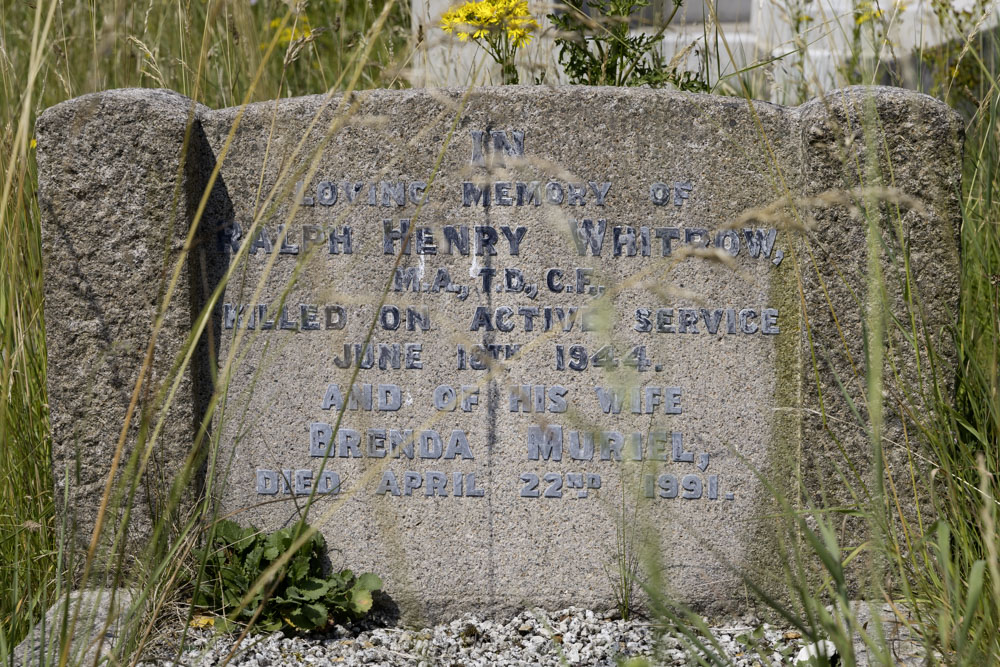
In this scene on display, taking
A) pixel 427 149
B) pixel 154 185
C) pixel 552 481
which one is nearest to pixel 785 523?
pixel 552 481

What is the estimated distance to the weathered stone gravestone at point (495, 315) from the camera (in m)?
2.14

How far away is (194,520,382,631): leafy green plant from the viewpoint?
84.3 inches

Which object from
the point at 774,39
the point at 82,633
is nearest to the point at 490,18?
the point at 82,633

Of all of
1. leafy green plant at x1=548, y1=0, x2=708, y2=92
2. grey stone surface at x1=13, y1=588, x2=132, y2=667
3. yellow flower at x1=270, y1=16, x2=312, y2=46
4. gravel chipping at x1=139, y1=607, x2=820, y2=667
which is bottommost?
gravel chipping at x1=139, y1=607, x2=820, y2=667

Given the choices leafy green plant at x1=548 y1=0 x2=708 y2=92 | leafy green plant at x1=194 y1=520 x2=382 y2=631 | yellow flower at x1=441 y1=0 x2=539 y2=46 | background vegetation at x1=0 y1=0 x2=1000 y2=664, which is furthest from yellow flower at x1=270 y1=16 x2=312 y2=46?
leafy green plant at x1=194 y1=520 x2=382 y2=631

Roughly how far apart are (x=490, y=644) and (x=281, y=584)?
50 cm

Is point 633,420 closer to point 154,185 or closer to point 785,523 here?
point 785,523

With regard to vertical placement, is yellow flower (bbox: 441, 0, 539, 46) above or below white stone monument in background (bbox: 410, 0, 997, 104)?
below

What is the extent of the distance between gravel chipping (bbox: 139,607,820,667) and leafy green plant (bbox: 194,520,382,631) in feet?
0.18

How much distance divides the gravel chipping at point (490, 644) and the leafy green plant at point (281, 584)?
53 mm

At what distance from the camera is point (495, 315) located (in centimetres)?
222

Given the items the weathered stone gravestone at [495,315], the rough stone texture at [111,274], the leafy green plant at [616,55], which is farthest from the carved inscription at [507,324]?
the leafy green plant at [616,55]

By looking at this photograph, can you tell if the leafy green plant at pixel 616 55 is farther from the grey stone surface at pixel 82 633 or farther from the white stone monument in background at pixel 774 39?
the grey stone surface at pixel 82 633

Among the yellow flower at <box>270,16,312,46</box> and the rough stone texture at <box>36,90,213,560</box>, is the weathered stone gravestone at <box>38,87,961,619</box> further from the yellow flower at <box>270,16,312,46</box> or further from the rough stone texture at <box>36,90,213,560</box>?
the yellow flower at <box>270,16,312,46</box>
